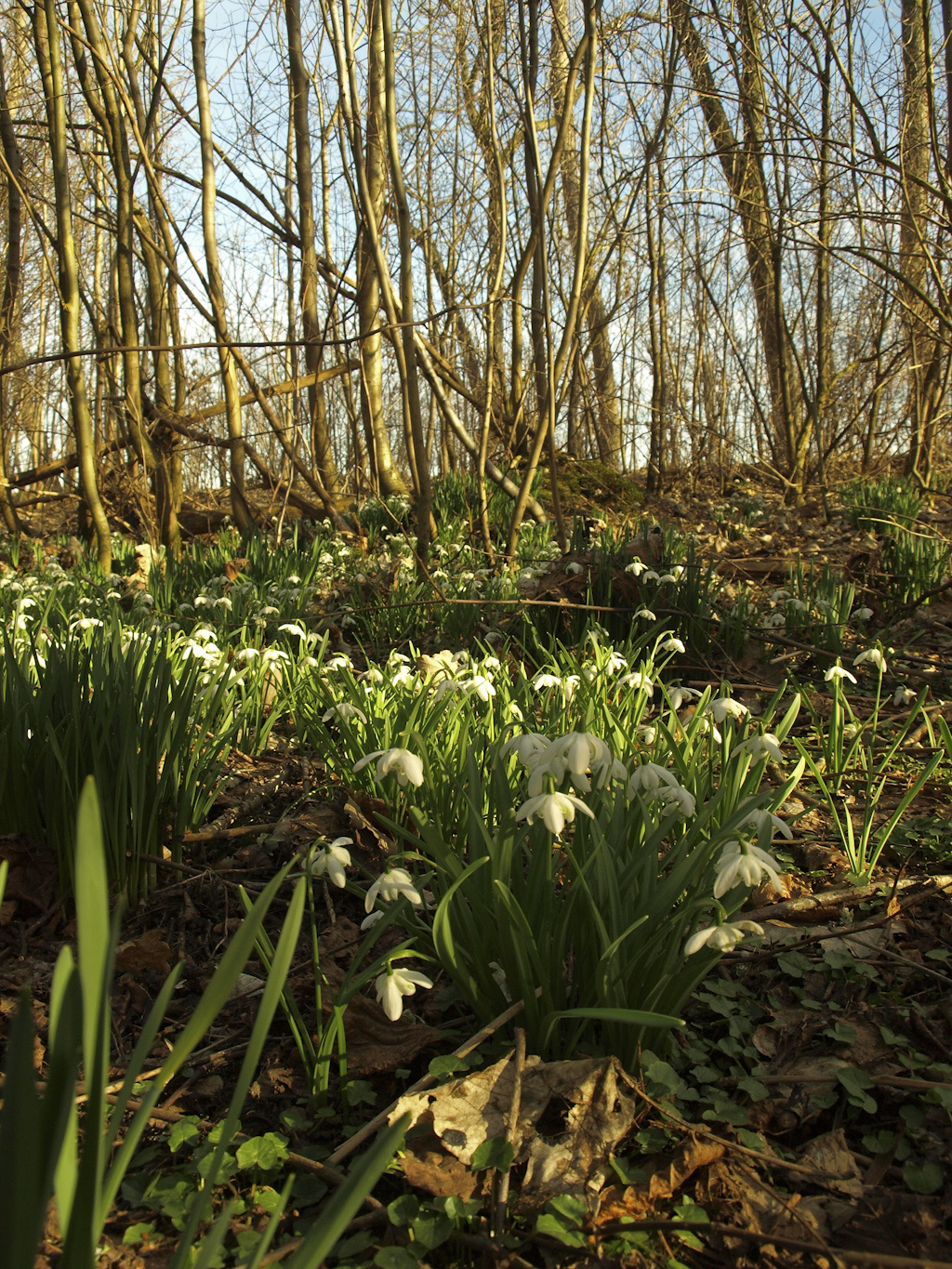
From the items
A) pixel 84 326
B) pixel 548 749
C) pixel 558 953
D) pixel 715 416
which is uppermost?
pixel 84 326

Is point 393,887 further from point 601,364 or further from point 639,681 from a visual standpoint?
point 601,364

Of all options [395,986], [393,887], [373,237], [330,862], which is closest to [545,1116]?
[395,986]

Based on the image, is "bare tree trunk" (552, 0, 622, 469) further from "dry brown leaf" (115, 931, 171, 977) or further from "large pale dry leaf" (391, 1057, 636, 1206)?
"large pale dry leaf" (391, 1057, 636, 1206)

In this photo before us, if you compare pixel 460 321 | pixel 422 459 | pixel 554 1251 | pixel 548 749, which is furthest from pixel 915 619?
pixel 460 321

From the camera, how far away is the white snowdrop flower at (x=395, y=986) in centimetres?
127

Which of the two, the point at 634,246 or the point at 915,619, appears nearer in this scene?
the point at 915,619

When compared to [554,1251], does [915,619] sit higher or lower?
higher

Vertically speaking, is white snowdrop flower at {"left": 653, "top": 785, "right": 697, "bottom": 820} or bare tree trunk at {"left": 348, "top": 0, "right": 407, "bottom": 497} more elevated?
bare tree trunk at {"left": 348, "top": 0, "right": 407, "bottom": 497}

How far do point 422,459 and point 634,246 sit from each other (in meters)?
5.53

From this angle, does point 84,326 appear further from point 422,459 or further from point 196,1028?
point 196,1028

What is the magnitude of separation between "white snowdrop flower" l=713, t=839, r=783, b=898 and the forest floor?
0.35 meters

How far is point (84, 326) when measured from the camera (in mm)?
Result: 14672

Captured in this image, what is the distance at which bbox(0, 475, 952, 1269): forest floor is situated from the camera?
1.11m

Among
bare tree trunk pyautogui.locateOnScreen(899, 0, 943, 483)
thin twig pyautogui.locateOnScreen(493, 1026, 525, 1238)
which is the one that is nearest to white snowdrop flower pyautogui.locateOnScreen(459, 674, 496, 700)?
thin twig pyautogui.locateOnScreen(493, 1026, 525, 1238)
